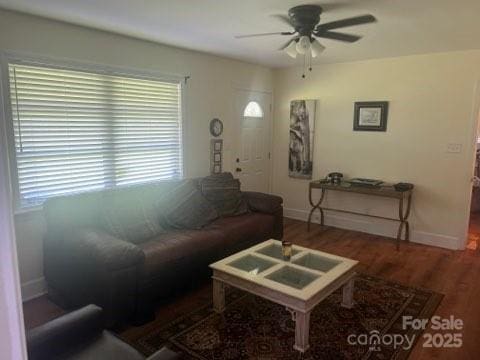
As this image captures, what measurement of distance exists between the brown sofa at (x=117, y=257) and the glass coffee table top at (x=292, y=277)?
30.8 inches

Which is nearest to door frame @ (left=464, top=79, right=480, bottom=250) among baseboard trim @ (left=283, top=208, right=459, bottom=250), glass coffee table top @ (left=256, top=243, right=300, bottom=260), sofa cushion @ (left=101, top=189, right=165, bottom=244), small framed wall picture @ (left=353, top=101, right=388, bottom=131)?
baseboard trim @ (left=283, top=208, right=459, bottom=250)

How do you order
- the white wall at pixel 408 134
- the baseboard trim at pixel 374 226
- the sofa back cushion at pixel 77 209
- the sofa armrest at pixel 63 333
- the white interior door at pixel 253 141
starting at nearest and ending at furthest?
the sofa armrest at pixel 63 333
the sofa back cushion at pixel 77 209
the white wall at pixel 408 134
the baseboard trim at pixel 374 226
the white interior door at pixel 253 141

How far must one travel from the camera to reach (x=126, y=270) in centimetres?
246

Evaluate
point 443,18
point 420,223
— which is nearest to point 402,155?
point 420,223

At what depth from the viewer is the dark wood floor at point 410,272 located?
8.43 feet

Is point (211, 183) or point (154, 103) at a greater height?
point (154, 103)

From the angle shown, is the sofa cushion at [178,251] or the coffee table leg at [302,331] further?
the sofa cushion at [178,251]

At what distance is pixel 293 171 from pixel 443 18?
3.03 meters

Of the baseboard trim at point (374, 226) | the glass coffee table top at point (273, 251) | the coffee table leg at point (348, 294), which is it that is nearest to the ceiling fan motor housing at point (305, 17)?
the glass coffee table top at point (273, 251)

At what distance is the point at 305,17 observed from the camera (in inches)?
104

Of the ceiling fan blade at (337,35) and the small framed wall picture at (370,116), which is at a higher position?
the ceiling fan blade at (337,35)

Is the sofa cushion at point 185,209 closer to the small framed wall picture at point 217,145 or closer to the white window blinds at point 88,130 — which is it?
the white window blinds at point 88,130

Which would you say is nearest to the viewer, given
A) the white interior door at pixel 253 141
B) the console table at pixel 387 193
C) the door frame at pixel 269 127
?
the console table at pixel 387 193

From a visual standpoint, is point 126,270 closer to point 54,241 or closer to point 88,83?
point 54,241
